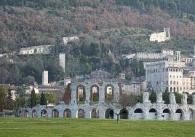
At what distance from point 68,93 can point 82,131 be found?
69213 mm

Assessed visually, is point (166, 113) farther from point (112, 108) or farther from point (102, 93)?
point (102, 93)

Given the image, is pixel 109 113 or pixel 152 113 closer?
pixel 152 113

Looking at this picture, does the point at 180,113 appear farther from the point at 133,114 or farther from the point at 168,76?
the point at 168,76

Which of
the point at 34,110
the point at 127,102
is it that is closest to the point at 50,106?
the point at 34,110

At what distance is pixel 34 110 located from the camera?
117312 mm

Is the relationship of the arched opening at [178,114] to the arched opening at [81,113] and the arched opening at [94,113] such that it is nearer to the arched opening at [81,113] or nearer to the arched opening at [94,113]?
the arched opening at [94,113]

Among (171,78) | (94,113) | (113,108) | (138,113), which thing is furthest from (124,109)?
(171,78)

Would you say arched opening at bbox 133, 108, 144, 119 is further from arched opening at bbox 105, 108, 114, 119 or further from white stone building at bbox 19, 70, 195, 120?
arched opening at bbox 105, 108, 114, 119

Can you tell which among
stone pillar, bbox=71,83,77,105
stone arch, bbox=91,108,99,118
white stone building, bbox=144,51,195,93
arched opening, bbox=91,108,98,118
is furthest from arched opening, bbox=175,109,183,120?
white stone building, bbox=144,51,195,93

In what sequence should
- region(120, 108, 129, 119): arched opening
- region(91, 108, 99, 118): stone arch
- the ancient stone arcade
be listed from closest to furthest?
the ancient stone arcade, region(120, 108, 129, 119): arched opening, region(91, 108, 99, 118): stone arch

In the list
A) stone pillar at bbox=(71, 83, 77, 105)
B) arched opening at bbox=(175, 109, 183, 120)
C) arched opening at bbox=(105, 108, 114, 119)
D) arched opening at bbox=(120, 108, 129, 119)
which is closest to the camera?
arched opening at bbox=(175, 109, 183, 120)

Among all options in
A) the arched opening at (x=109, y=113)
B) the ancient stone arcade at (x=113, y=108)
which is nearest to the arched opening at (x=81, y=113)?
the ancient stone arcade at (x=113, y=108)

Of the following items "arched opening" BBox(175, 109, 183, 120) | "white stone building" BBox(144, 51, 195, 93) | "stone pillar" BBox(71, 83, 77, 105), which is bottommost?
"arched opening" BBox(175, 109, 183, 120)

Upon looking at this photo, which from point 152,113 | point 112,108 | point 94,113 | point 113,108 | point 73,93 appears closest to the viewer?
point 152,113
